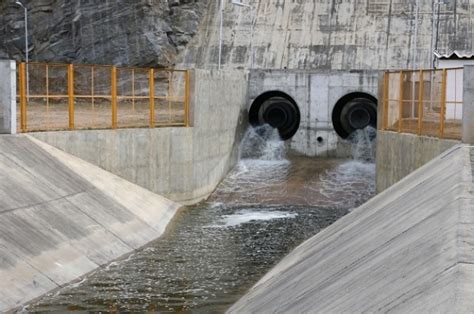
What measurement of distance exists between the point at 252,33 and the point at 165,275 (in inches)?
1033

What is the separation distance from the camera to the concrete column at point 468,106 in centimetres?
1591

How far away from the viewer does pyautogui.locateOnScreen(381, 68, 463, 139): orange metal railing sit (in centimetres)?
1852

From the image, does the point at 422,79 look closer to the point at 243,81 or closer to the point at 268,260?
the point at 268,260

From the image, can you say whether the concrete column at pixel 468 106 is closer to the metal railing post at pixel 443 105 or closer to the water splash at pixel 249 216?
the metal railing post at pixel 443 105

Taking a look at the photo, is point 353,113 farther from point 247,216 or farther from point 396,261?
point 396,261

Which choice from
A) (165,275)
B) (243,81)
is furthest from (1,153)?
(243,81)

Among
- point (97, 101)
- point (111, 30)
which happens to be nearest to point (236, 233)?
point (97, 101)

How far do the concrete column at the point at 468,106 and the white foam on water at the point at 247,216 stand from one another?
674cm

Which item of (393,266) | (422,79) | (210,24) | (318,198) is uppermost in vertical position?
(210,24)

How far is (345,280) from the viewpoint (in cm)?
934

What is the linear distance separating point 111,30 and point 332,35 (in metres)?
11.3

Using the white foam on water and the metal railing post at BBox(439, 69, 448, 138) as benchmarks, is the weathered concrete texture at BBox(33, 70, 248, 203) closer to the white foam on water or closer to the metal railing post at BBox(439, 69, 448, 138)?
the white foam on water

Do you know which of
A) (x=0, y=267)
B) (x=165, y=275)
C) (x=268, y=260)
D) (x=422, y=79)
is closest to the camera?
(x=0, y=267)

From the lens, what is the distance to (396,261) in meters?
8.95
